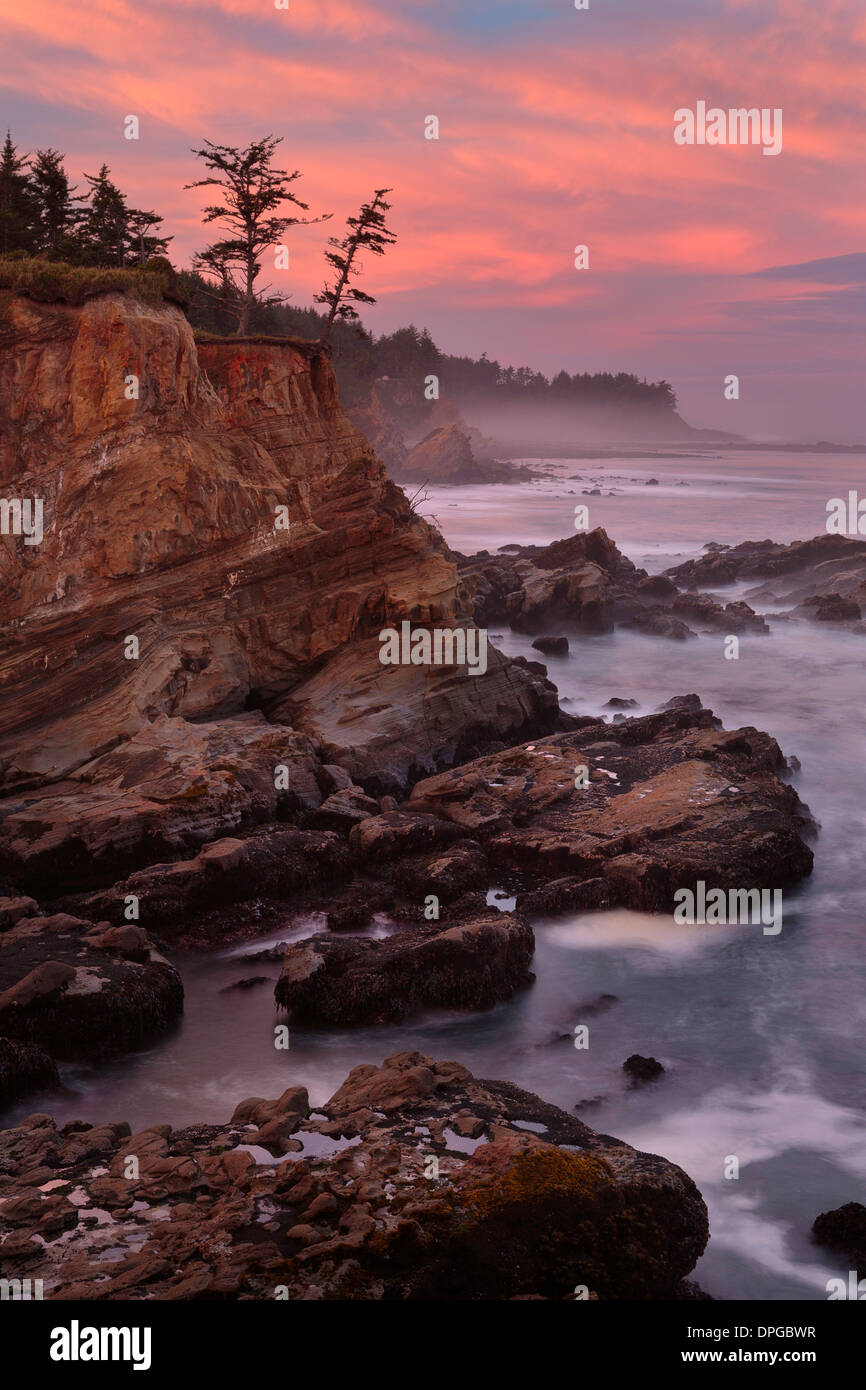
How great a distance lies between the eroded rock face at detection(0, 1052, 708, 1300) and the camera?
8.46 m

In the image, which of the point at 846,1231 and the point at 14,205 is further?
the point at 14,205

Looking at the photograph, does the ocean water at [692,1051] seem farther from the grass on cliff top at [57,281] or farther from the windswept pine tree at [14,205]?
the windswept pine tree at [14,205]

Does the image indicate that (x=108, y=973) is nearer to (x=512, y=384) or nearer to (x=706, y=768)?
(x=706, y=768)

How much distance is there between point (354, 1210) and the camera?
909cm

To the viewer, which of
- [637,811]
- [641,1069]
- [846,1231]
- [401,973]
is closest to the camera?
[846,1231]

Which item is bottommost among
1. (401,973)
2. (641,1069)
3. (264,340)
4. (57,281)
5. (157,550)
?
(641,1069)

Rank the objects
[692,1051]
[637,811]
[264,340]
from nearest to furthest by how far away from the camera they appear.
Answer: [692,1051], [637,811], [264,340]

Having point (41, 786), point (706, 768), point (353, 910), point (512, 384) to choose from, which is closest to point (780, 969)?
point (706, 768)

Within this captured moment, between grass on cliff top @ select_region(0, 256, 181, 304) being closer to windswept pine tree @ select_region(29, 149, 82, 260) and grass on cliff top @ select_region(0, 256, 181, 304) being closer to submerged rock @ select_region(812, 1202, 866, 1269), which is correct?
windswept pine tree @ select_region(29, 149, 82, 260)

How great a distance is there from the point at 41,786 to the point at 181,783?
9.49 feet

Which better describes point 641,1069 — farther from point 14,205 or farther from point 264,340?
point 14,205

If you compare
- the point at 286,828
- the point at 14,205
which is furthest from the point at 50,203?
the point at 286,828

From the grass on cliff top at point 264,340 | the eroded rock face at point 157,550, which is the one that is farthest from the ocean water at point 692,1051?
the grass on cliff top at point 264,340
